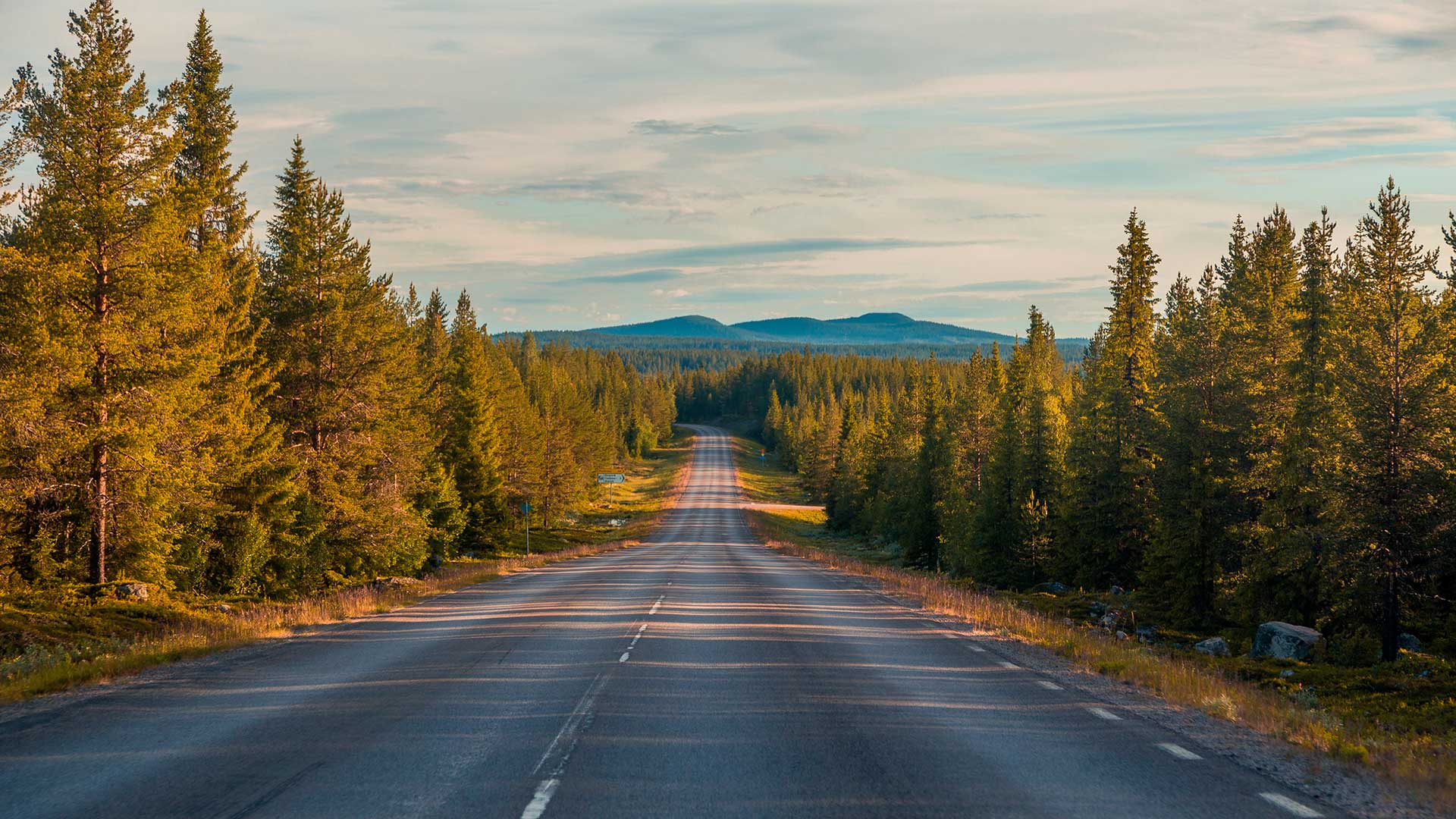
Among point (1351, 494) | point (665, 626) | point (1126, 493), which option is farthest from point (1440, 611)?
point (665, 626)

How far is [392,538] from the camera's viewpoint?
127 feet

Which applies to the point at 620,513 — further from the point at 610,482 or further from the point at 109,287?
the point at 109,287

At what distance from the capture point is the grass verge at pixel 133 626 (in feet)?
44.9

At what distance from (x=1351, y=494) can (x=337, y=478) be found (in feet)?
112

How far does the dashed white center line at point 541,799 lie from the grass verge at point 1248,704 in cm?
659

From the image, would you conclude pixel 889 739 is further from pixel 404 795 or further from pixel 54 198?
pixel 54 198

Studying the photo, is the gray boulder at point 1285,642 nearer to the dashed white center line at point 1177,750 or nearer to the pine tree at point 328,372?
the dashed white center line at point 1177,750

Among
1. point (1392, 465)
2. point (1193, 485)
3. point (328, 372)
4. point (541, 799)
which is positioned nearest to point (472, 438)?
point (328, 372)

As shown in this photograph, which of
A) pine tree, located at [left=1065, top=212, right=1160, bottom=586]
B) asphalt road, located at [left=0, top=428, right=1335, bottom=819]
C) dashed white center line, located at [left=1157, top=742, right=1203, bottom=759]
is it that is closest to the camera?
asphalt road, located at [left=0, top=428, right=1335, bottom=819]

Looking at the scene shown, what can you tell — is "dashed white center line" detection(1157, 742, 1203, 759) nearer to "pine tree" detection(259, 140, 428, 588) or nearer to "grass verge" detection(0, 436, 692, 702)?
"grass verge" detection(0, 436, 692, 702)

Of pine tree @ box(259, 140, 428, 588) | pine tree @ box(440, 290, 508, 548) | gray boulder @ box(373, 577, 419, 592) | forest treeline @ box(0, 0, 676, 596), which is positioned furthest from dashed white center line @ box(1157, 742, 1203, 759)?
pine tree @ box(440, 290, 508, 548)

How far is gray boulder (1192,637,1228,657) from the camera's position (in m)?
25.1

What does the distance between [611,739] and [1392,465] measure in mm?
25153

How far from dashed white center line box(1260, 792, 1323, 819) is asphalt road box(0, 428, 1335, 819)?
0.04 metres
